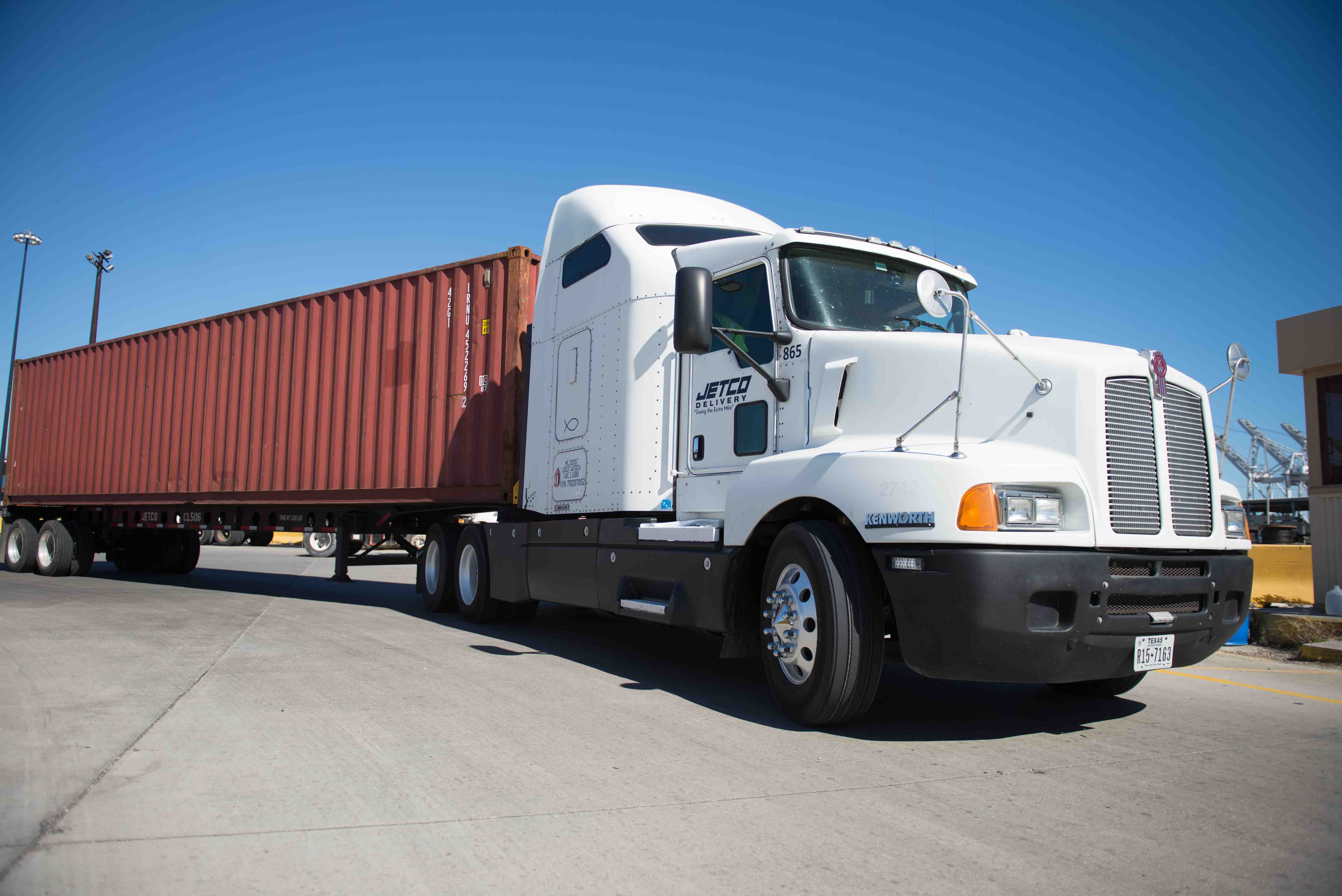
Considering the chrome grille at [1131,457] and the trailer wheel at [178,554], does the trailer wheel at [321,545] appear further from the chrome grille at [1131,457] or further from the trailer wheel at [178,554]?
the chrome grille at [1131,457]

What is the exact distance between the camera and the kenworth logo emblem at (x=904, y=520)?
4188 mm

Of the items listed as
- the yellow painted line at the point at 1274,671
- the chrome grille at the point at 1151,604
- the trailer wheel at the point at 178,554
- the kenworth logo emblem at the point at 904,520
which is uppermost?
the kenworth logo emblem at the point at 904,520

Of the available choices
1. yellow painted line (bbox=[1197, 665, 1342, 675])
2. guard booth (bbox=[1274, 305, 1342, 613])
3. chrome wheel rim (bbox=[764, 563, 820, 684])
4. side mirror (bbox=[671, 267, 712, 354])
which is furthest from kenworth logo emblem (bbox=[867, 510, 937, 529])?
guard booth (bbox=[1274, 305, 1342, 613])

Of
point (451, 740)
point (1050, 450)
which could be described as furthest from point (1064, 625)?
point (451, 740)

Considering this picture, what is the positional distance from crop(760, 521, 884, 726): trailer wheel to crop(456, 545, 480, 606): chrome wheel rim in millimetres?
4735

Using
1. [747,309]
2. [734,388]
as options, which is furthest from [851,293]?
[734,388]

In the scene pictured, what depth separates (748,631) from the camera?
17.7ft

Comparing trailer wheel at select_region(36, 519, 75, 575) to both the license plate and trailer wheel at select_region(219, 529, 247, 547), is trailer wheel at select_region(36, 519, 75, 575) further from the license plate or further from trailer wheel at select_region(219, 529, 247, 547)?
trailer wheel at select_region(219, 529, 247, 547)

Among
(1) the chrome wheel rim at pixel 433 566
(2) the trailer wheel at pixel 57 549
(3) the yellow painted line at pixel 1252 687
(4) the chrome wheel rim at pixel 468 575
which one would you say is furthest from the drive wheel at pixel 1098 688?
(2) the trailer wheel at pixel 57 549

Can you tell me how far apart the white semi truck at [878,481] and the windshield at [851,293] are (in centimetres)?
2

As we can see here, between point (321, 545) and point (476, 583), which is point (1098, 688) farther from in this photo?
point (321, 545)

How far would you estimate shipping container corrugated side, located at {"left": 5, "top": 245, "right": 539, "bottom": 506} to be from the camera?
30.2 feet

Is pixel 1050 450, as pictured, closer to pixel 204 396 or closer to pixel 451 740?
pixel 451 740

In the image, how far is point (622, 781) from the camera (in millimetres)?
3736
